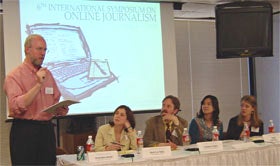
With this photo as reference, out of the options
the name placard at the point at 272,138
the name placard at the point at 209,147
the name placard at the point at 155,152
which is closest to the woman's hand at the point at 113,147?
the name placard at the point at 155,152

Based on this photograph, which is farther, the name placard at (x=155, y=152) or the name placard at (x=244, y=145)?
the name placard at (x=244, y=145)

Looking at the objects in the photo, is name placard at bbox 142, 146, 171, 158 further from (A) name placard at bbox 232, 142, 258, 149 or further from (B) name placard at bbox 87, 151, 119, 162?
(A) name placard at bbox 232, 142, 258, 149

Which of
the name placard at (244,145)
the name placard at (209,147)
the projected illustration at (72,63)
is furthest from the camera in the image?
the projected illustration at (72,63)

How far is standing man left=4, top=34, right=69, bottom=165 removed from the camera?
2.22 metres

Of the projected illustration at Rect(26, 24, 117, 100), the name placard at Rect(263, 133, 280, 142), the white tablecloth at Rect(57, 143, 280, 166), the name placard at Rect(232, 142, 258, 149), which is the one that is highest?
the projected illustration at Rect(26, 24, 117, 100)

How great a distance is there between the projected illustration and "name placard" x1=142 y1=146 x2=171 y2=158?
81.5 inches

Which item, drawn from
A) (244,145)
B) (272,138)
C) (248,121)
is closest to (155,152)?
(244,145)

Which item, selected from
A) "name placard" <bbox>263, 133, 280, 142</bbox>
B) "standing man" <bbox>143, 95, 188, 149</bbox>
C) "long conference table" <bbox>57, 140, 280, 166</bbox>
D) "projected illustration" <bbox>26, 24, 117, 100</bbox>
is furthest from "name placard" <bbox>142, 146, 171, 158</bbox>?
"projected illustration" <bbox>26, 24, 117, 100</bbox>

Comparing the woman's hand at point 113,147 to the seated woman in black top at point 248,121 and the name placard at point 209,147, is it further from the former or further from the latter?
the seated woman in black top at point 248,121

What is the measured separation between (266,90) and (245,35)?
5.65 feet

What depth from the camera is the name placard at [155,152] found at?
8.49 feet

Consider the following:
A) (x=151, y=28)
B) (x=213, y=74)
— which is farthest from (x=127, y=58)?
(x=213, y=74)

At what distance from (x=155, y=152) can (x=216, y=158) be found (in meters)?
0.45

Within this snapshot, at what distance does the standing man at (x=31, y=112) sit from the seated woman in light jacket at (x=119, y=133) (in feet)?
2.54
